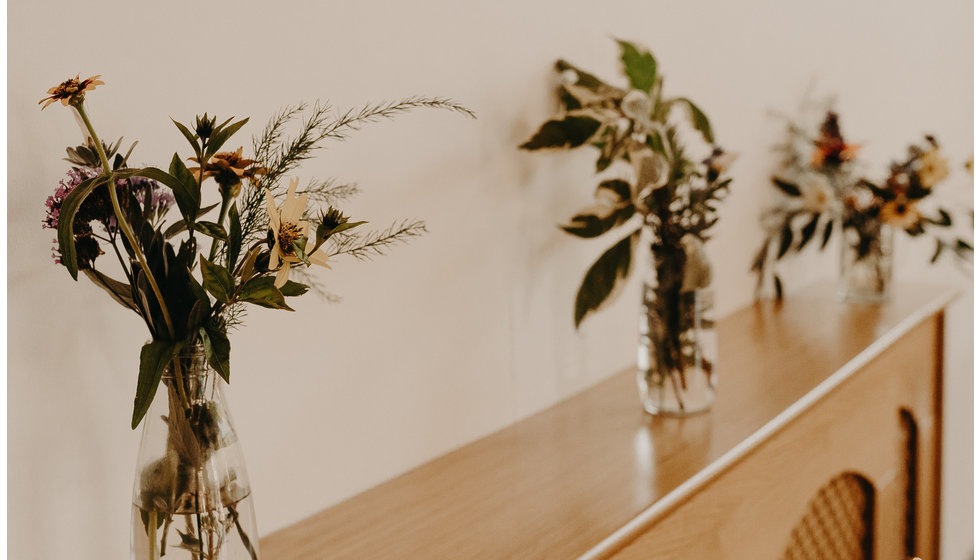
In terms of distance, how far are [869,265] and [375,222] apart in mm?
1324

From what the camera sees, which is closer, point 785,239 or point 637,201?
point 637,201

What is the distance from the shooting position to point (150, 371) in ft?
2.10

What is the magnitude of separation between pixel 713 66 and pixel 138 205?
1.21m

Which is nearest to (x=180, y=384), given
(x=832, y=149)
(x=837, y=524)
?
(x=837, y=524)

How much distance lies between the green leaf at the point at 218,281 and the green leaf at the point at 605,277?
2.30ft

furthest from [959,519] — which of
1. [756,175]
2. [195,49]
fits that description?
[195,49]

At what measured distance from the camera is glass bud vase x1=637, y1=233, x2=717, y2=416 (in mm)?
1220

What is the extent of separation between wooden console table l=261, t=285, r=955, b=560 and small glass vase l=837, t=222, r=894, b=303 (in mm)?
51

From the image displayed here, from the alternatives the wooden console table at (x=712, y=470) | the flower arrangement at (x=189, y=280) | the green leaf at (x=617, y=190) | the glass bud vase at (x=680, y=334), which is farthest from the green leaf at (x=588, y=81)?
the flower arrangement at (x=189, y=280)

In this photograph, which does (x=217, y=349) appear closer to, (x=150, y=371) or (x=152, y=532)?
(x=150, y=371)

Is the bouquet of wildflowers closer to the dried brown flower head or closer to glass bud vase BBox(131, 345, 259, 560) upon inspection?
glass bud vase BBox(131, 345, 259, 560)

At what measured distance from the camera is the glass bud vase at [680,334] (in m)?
1.22

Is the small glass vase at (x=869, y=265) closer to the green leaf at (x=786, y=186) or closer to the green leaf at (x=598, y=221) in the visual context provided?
the green leaf at (x=786, y=186)

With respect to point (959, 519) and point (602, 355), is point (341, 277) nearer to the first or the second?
point (602, 355)
